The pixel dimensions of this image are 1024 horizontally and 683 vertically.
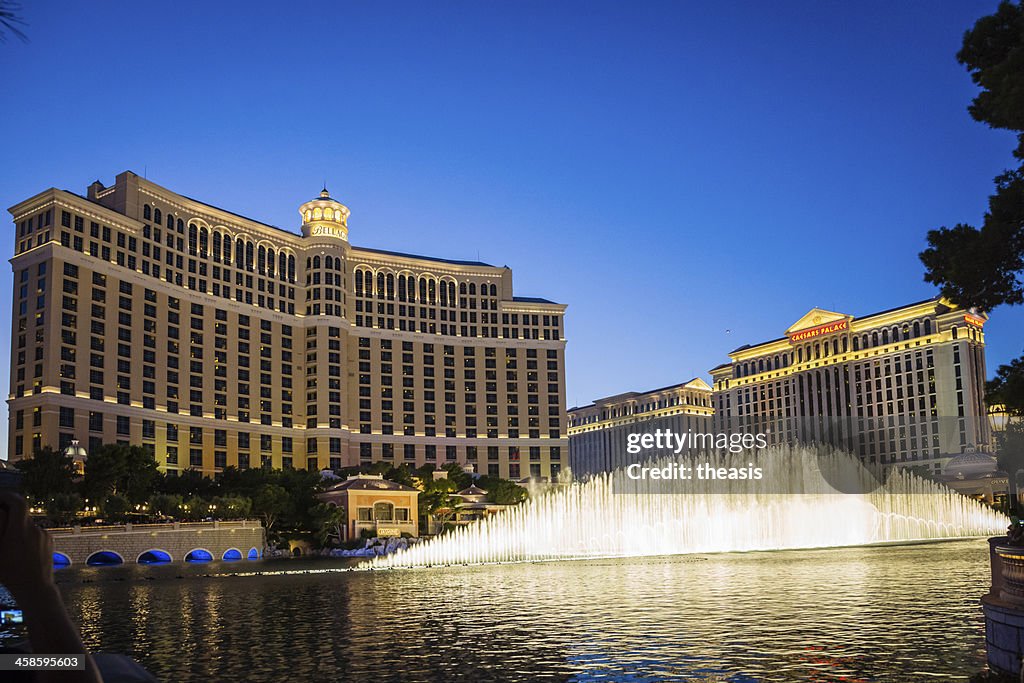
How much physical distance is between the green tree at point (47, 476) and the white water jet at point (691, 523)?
28.9m

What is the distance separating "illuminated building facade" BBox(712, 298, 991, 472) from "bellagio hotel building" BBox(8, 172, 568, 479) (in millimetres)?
43385

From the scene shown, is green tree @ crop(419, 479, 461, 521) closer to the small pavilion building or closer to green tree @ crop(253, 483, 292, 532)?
the small pavilion building

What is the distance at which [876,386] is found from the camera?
540 ft

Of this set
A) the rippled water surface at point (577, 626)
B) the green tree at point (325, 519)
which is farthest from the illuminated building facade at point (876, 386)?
the rippled water surface at point (577, 626)

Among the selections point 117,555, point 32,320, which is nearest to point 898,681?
point 117,555

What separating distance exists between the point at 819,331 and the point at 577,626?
159 meters

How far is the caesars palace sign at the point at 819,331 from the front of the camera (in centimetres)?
17025

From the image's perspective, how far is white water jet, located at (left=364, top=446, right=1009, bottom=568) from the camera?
7469 cm

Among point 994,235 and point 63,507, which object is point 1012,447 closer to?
point 994,235

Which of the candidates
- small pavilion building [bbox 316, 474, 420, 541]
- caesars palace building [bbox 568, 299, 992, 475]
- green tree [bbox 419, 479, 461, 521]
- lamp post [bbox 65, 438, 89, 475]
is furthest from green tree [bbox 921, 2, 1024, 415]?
caesars palace building [bbox 568, 299, 992, 475]

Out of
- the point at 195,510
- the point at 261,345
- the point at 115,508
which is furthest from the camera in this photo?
the point at 261,345

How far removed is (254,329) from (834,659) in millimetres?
133113

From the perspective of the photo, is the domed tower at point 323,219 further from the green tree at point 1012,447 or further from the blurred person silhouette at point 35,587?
the blurred person silhouette at point 35,587

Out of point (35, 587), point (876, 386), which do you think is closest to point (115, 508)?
point (35, 587)
